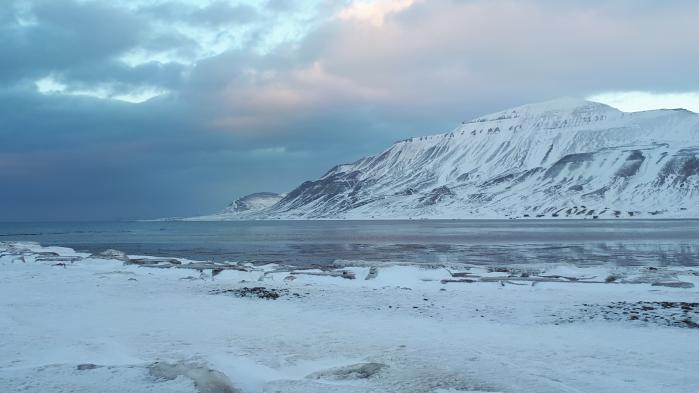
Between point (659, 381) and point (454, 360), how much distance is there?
14.9 ft

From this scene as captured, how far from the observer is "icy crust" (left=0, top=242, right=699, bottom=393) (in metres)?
12.0

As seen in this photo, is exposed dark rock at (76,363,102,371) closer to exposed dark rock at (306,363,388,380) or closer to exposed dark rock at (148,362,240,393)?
exposed dark rock at (148,362,240,393)

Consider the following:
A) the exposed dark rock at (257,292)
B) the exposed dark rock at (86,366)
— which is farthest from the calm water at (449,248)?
the exposed dark rock at (86,366)

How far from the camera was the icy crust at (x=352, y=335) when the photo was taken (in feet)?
39.2

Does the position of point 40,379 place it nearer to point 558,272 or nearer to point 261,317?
point 261,317

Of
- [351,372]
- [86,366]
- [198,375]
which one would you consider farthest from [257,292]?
[351,372]

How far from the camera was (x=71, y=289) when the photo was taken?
2706 centimetres

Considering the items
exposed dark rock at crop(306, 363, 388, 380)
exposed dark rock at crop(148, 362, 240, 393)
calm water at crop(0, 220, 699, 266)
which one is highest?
exposed dark rock at crop(148, 362, 240, 393)

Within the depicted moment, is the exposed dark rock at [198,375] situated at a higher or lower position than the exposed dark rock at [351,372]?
higher

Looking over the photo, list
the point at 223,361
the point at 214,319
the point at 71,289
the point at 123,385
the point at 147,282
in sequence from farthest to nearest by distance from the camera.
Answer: the point at 147,282 → the point at 71,289 → the point at 214,319 → the point at 223,361 → the point at 123,385

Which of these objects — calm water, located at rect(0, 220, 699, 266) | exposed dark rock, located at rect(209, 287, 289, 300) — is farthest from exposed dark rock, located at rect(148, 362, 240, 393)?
calm water, located at rect(0, 220, 699, 266)

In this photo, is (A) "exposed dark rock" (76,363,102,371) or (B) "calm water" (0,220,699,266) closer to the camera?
(A) "exposed dark rock" (76,363,102,371)

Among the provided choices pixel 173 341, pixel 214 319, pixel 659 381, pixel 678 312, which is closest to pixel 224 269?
pixel 214 319

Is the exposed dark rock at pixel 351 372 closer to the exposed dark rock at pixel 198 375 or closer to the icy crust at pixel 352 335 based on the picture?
the icy crust at pixel 352 335
